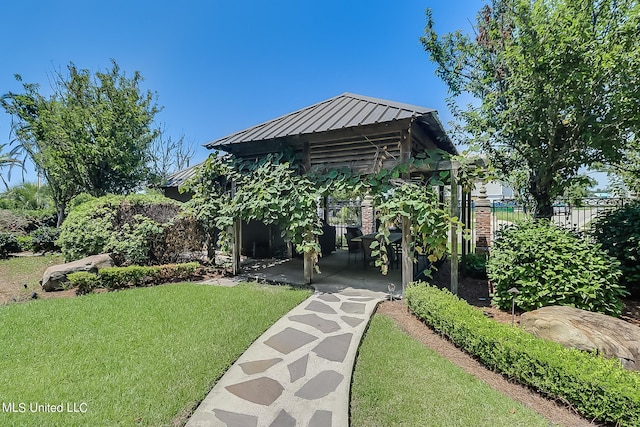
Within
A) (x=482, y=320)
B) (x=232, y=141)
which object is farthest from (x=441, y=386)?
(x=232, y=141)

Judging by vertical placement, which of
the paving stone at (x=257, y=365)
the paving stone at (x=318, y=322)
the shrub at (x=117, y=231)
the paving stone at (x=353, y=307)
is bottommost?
the paving stone at (x=257, y=365)

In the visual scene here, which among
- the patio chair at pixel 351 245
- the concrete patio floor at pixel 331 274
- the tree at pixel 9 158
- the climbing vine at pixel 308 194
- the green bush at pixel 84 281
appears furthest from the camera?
the tree at pixel 9 158

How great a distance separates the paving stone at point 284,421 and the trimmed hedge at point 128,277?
577 cm

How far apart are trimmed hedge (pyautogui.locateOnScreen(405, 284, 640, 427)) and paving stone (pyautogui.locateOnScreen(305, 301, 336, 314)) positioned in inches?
73.6

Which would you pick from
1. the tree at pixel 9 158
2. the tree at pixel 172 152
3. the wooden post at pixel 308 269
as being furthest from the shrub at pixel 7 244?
the tree at pixel 172 152

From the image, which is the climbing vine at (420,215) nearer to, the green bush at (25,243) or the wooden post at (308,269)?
the wooden post at (308,269)

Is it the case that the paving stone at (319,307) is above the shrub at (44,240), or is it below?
below

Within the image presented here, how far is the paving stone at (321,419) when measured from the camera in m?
2.59

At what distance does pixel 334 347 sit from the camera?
13.1ft

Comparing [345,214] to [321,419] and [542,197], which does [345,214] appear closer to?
[542,197]

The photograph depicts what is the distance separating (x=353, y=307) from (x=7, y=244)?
1412 centimetres

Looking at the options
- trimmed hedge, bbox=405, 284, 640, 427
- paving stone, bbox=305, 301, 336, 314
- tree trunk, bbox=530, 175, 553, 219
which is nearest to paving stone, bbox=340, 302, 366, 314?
paving stone, bbox=305, 301, 336, 314

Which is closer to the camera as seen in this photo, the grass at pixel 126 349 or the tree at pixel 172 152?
the grass at pixel 126 349

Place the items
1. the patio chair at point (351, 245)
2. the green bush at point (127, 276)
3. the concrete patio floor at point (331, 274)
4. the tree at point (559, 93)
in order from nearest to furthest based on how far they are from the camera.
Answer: the tree at point (559, 93) → the green bush at point (127, 276) → the concrete patio floor at point (331, 274) → the patio chair at point (351, 245)
